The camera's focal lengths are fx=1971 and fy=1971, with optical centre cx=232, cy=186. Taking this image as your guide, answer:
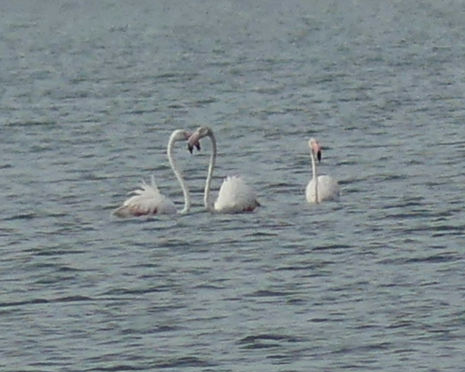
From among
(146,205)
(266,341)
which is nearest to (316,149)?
(146,205)

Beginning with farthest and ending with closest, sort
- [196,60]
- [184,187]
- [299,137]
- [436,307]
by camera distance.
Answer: [196,60], [299,137], [184,187], [436,307]

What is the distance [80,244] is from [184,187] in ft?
11.2

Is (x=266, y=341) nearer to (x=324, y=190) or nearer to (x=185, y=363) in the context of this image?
(x=185, y=363)

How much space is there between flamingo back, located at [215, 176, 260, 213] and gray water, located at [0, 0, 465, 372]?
0.22 metres

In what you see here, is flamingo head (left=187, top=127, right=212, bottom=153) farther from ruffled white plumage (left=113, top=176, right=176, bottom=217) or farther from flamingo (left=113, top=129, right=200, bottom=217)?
ruffled white plumage (left=113, top=176, right=176, bottom=217)

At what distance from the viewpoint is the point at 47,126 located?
3981cm

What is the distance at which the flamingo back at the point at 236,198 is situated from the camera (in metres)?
26.4

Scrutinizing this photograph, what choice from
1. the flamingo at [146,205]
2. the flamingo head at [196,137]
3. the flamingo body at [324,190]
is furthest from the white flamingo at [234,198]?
the flamingo head at [196,137]

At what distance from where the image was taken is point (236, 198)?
26453mm

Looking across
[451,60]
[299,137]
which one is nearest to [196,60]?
[451,60]

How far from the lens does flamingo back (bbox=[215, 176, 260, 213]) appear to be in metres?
26.4

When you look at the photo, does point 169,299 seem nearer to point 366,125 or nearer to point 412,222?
point 412,222

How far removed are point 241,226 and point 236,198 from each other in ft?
3.44

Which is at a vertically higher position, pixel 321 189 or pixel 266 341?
pixel 321 189
